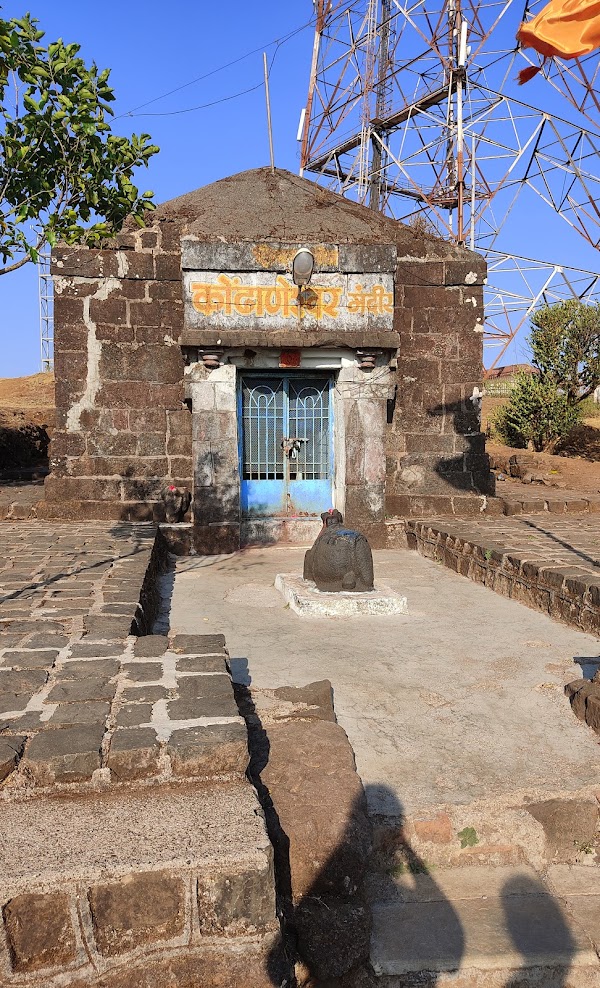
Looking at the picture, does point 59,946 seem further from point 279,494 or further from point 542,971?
point 279,494

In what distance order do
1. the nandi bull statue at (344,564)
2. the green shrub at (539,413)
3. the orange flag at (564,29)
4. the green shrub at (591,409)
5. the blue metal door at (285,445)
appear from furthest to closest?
the green shrub at (591,409), the green shrub at (539,413), the blue metal door at (285,445), the nandi bull statue at (344,564), the orange flag at (564,29)

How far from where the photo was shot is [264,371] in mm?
8758

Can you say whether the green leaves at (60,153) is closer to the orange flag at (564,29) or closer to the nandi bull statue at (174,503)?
the orange flag at (564,29)

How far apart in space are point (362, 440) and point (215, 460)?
1915 mm

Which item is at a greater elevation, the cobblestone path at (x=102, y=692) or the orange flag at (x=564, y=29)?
the orange flag at (x=564, y=29)

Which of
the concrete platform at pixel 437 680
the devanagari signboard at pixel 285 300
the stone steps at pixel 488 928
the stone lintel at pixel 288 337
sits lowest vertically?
the stone steps at pixel 488 928

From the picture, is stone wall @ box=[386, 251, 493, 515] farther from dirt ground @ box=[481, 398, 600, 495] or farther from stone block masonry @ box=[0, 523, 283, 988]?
stone block masonry @ box=[0, 523, 283, 988]

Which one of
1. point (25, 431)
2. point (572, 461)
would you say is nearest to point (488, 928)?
point (572, 461)

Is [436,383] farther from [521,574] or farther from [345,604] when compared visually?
[345,604]

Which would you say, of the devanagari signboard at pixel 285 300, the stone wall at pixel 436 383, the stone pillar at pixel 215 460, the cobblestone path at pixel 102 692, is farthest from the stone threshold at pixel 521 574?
the cobblestone path at pixel 102 692

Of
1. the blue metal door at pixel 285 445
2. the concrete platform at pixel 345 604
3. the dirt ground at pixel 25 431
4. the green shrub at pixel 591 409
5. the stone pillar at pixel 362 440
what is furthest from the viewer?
the green shrub at pixel 591 409

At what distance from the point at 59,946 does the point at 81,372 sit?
24.8ft

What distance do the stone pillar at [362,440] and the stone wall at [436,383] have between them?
538mm

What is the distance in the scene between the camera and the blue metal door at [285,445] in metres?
8.90
